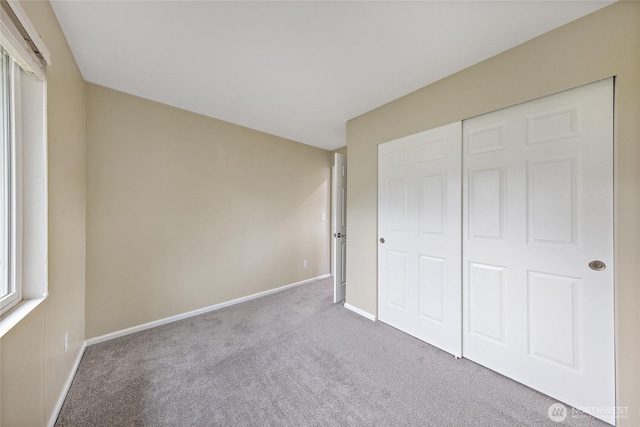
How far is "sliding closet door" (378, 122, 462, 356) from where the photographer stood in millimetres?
1939

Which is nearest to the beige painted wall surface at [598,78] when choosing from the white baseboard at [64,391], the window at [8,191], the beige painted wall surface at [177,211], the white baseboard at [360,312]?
the white baseboard at [360,312]

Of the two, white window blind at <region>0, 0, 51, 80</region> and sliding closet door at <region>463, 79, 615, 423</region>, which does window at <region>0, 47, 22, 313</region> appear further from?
A: sliding closet door at <region>463, 79, 615, 423</region>

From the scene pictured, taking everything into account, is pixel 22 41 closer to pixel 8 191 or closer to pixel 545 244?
pixel 8 191

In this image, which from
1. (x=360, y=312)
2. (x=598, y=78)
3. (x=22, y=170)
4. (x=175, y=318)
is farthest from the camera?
(x=360, y=312)

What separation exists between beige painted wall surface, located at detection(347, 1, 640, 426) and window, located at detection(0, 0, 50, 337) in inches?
104

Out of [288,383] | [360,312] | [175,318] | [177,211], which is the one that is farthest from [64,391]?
[360,312]

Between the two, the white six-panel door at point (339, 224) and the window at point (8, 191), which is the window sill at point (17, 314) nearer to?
the window at point (8, 191)

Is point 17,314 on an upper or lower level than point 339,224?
lower

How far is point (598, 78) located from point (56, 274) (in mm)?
3546

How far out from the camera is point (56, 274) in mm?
1425

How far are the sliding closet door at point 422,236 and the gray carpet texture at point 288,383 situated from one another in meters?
0.22

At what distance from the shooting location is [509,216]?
1653mm

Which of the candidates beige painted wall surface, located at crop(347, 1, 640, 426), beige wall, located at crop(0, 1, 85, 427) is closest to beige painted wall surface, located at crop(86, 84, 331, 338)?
beige wall, located at crop(0, 1, 85, 427)

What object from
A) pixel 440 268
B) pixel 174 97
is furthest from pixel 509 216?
pixel 174 97
